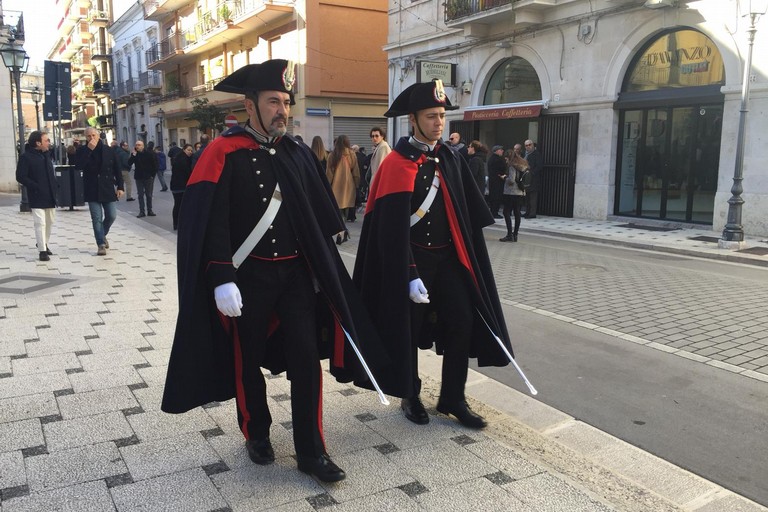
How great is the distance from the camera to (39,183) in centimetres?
916

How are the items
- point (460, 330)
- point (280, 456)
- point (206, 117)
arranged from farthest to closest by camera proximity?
1. point (206, 117)
2. point (460, 330)
3. point (280, 456)

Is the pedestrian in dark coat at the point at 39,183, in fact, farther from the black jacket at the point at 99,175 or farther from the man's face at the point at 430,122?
the man's face at the point at 430,122

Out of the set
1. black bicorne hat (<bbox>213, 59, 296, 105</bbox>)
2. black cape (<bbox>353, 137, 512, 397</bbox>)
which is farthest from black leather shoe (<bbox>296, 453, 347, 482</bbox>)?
black bicorne hat (<bbox>213, 59, 296, 105</bbox>)

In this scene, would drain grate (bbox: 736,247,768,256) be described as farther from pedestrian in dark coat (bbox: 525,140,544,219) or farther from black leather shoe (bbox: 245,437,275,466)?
black leather shoe (bbox: 245,437,275,466)

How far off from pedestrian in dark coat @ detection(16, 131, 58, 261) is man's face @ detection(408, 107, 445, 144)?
7.34 m

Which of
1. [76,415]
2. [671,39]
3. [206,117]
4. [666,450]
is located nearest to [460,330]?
[666,450]

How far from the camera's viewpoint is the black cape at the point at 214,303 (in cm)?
295

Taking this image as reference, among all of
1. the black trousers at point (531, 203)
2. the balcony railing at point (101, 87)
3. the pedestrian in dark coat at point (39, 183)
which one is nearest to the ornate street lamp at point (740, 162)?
the black trousers at point (531, 203)

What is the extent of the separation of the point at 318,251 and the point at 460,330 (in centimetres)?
102

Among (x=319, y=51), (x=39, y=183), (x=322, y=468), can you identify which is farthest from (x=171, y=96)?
(x=322, y=468)

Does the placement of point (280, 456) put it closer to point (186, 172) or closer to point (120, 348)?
point (120, 348)

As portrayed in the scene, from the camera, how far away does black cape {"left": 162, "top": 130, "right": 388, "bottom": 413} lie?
9.69 feet

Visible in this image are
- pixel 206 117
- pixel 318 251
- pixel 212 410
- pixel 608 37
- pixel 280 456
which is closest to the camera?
pixel 318 251

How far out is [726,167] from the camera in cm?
1275
